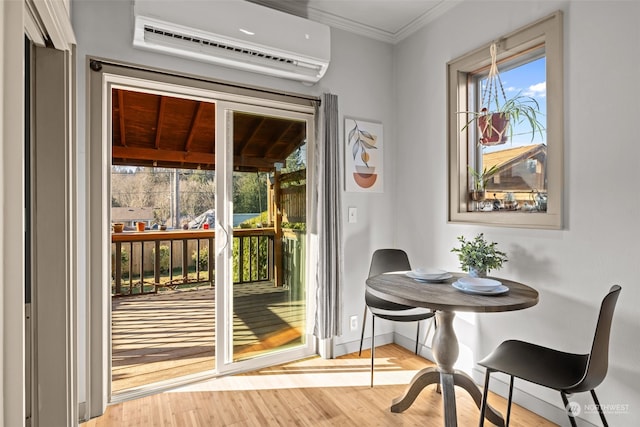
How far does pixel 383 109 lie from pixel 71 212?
8.17 ft

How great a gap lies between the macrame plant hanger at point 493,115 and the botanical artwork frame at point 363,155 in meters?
0.87

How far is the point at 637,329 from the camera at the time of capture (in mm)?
1733

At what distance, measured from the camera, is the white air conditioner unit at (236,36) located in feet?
6.96

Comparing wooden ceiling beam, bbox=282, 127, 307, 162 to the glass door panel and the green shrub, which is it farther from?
the green shrub

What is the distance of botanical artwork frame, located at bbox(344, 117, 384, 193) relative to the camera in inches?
119

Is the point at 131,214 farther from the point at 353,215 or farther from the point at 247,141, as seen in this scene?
the point at 353,215

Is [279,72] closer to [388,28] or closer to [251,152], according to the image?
[251,152]

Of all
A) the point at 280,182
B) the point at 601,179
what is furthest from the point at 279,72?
the point at 601,179

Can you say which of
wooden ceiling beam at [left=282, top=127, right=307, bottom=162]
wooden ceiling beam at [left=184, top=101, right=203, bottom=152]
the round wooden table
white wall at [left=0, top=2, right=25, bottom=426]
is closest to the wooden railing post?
wooden ceiling beam at [left=282, top=127, right=307, bottom=162]

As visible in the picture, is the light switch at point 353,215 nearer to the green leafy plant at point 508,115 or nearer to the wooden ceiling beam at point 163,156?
the green leafy plant at point 508,115

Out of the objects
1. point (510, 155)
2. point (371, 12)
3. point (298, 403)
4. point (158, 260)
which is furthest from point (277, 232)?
point (158, 260)

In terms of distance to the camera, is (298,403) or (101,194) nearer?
(101,194)

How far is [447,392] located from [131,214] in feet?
15.1

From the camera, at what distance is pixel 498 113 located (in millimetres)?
2482
